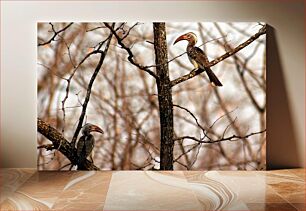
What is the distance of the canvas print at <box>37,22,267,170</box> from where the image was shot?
14.7ft

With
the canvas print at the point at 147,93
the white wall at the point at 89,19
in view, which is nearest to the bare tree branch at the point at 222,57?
the canvas print at the point at 147,93

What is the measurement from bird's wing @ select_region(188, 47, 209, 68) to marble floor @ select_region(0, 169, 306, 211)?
890 millimetres

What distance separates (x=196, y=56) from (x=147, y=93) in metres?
0.50

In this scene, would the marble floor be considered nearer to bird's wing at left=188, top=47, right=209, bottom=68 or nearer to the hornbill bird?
the hornbill bird

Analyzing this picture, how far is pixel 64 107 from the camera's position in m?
4.50

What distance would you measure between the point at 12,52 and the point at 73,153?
976 mm

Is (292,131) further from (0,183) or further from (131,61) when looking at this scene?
(0,183)

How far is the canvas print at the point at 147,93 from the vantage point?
177 inches

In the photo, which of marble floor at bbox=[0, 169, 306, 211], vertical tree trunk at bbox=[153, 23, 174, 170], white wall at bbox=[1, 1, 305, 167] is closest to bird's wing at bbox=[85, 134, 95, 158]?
marble floor at bbox=[0, 169, 306, 211]

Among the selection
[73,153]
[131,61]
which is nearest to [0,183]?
[73,153]

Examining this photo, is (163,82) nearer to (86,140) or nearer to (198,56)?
(198,56)

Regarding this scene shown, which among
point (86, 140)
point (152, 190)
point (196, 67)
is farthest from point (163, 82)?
point (152, 190)

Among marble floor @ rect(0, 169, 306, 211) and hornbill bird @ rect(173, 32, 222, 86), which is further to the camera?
hornbill bird @ rect(173, 32, 222, 86)

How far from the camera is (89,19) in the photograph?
454 cm
